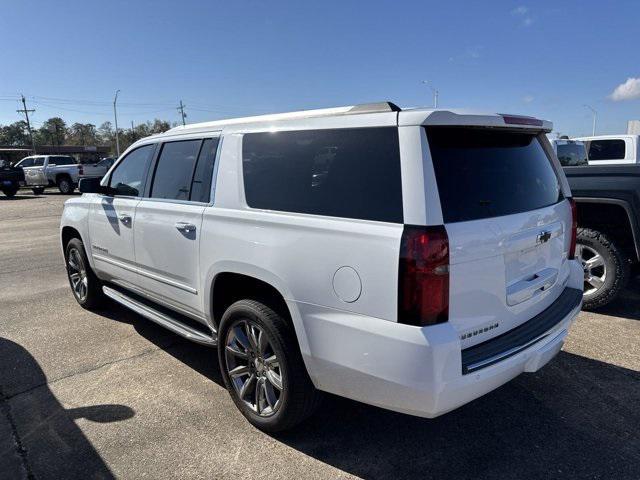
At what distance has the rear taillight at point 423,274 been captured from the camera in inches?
82.3

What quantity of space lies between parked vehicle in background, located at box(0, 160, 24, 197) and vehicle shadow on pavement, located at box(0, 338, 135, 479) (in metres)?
22.5

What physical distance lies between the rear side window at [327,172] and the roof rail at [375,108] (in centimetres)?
11

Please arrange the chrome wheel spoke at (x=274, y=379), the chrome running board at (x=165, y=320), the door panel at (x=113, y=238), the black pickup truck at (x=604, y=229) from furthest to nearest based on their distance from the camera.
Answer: the black pickup truck at (x=604, y=229)
the door panel at (x=113, y=238)
the chrome running board at (x=165, y=320)
the chrome wheel spoke at (x=274, y=379)

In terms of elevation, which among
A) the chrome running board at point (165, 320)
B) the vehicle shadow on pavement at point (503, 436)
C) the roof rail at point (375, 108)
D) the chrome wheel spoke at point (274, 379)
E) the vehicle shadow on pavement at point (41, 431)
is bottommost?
the vehicle shadow on pavement at point (503, 436)

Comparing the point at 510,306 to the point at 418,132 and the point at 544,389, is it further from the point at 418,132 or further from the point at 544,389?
the point at 544,389

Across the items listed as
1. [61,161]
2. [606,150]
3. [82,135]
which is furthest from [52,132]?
[606,150]

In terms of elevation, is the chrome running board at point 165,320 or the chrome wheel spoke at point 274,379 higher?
the chrome running board at point 165,320

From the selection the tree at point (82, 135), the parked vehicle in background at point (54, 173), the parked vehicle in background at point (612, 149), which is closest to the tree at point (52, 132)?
the tree at point (82, 135)

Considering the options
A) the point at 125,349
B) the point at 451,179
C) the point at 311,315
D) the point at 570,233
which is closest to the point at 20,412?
the point at 125,349

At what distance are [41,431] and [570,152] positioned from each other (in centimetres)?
1184

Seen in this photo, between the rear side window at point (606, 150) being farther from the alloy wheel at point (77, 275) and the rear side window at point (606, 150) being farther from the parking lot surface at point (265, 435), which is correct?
the alloy wheel at point (77, 275)

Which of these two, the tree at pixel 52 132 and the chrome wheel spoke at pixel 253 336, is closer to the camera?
the chrome wheel spoke at pixel 253 336

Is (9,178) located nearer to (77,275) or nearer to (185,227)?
(77,275)

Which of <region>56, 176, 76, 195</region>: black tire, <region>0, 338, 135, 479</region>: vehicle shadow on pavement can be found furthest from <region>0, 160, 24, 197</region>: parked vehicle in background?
<region>0, 338, 135, 479</region>: vehicle shadow on pavement
